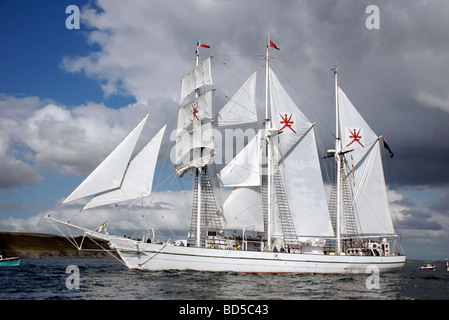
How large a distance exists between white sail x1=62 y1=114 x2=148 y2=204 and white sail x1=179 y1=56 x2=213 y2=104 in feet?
36.3

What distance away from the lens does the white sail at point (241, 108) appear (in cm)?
5091

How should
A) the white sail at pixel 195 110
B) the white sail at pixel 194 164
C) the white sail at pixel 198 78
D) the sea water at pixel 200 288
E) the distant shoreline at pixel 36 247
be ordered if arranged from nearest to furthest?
the sea water at pixel 200 288
the white sail at pixel 194 164
the white sail at pixel 195 110
the white sail at pixel 198 78
the distant shoreline at pixel 36 247

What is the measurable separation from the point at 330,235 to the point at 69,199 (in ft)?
109

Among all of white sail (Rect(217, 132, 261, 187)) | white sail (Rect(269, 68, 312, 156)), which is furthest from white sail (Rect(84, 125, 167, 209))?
white sail (Rect(269, 68, 312, 156))

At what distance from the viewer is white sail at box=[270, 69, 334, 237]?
2111 inches

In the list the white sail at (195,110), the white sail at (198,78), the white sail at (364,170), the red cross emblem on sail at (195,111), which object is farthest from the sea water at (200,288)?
the white sail at (198,78)

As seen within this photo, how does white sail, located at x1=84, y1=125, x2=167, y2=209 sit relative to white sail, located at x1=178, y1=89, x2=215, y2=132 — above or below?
below

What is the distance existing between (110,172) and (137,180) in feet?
10.0

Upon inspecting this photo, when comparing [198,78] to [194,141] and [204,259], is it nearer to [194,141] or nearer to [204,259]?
[194,141]

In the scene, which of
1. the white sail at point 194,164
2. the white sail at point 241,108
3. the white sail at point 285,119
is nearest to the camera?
the white sail at point 194,164

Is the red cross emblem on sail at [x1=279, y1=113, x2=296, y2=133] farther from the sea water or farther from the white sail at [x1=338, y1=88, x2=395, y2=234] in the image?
the sea water

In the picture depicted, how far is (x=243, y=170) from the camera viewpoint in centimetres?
5072

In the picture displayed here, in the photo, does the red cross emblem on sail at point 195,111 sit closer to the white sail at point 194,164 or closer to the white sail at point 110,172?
the white sail at point 194,164

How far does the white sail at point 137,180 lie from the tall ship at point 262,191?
4.1 inches
